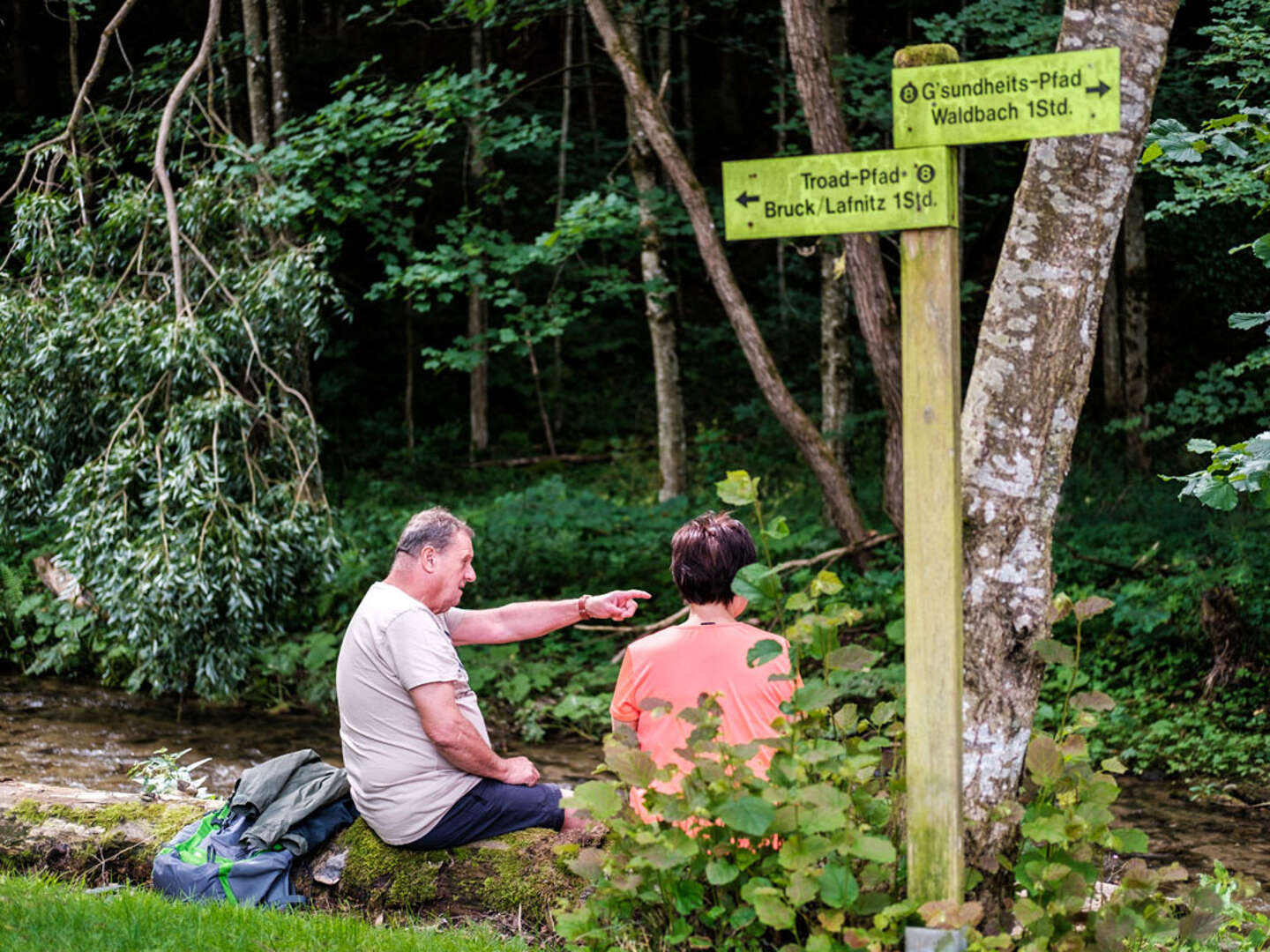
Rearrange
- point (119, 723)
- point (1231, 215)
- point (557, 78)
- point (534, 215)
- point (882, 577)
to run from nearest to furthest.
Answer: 1. point (119, 723)
2. point (882, 577)
3. point (1231, 215)
4. point (534, 215)
5. point (557, 78)

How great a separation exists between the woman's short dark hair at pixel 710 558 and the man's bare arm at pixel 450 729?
86 cm

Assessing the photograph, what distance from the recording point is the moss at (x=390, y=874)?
387cm

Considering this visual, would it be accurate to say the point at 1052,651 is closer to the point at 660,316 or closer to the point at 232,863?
the point at 232,863

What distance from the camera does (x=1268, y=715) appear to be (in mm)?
7891

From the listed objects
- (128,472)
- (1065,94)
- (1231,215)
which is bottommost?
(128,472)

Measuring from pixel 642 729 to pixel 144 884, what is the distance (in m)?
2.08

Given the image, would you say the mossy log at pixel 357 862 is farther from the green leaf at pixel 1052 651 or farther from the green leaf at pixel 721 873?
the green leaf at pixel 1052 651

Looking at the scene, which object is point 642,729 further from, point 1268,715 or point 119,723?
point 119,723

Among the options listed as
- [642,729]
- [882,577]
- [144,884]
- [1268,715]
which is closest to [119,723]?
[144,884]

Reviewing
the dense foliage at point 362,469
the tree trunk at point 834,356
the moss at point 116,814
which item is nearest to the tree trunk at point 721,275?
the dense foliage at point 362,469

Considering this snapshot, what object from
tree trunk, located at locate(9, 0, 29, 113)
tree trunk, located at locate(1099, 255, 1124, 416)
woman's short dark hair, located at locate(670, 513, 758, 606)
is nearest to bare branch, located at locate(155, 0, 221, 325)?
woman's short dark hair, located at locate(670, 513, 758, 606)

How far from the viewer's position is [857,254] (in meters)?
8.70

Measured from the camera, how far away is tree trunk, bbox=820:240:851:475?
11742 millimetres

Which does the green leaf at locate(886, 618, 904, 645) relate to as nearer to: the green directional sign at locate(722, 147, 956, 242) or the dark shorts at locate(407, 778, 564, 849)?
the green directional sign at locate(722, 147, 956, 242)
